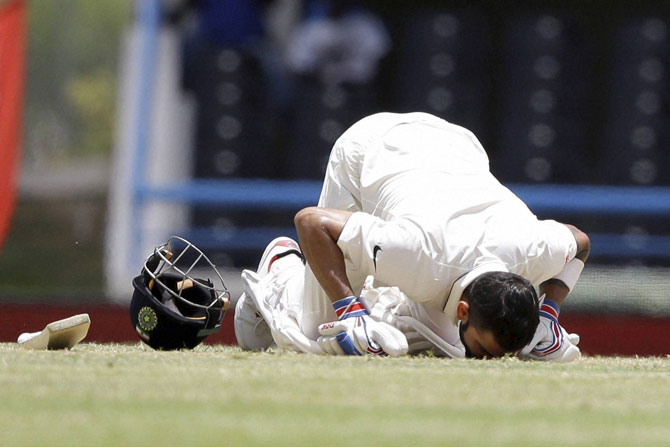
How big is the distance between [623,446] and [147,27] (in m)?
6.64

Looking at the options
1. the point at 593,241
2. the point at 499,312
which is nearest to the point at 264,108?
the point at 593,241

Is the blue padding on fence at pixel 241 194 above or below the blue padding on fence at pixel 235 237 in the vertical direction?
above

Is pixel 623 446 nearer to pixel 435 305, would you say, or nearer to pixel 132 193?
pixel 435 305

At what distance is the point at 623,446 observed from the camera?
2.15 meters

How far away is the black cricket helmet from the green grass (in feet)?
0.81

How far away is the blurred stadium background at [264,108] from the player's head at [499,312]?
4009mm

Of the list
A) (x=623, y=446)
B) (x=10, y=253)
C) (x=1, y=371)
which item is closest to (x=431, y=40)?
(x=10, y=253)

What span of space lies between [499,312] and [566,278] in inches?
28.2

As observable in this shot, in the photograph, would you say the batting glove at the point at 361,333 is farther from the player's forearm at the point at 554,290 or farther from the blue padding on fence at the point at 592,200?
the blue padding on fence at the point at 592,200

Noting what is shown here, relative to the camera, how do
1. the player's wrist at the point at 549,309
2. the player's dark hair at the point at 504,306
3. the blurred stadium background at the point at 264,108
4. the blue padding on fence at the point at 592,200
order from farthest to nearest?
1. the blurred stadium background at the point at 264,108
2. the blue padding on fence at the point at 592,200
3. the player's wrist at the point at 549,309
4. the player's dark hair at the point at 504,306

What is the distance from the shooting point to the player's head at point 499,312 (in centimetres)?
358

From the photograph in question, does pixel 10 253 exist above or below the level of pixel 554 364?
below

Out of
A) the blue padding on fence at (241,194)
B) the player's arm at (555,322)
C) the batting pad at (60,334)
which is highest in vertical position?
the player's arm at (555,322)

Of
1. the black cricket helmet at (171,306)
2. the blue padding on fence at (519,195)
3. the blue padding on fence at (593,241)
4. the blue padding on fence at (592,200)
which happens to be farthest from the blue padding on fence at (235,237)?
the black cricket helmet at (171,306)
